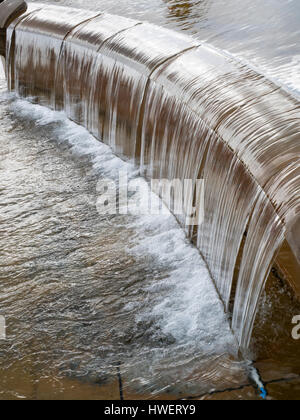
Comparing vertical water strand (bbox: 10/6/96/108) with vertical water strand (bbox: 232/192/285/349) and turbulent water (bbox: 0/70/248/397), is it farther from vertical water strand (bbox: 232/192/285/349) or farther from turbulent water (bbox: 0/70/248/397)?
vertical water strand (bbox: 232/192/285/349)

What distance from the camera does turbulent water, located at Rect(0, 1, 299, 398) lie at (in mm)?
3445

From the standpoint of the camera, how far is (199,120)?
450 centimetres

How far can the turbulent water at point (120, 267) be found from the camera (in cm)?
345

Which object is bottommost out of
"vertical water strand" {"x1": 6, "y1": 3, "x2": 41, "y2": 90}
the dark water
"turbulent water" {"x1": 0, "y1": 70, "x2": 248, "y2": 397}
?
"turbulent water" {"x1": 0, "y1": 70, "x2": 248, "y2": 397}

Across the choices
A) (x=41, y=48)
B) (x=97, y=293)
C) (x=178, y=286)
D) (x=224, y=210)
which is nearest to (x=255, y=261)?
(x=224, y=210)

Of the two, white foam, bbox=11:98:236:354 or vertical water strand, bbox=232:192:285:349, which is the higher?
vertical water strand, bbox=232:192:285:349

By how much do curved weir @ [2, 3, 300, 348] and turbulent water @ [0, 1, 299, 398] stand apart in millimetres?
32

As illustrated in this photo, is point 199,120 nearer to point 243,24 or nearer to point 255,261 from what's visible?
point 255,261

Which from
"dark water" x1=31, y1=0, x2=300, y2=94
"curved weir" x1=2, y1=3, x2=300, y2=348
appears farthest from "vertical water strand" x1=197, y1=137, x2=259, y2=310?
"dark water" x1=31, y1=0, x2=300, y2=94

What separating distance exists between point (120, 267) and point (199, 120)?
3.84 ft

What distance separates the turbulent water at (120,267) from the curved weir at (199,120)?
0.03m

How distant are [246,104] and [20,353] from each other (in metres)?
2.11

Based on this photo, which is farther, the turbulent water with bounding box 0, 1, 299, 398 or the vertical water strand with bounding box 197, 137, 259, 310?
the vertical water strand with bounding box 197, 137, 259, 310

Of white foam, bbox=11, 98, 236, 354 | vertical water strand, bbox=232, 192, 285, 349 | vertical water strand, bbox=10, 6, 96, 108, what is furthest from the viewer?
vertical water strand, bbox=10, 6, 96, 108
